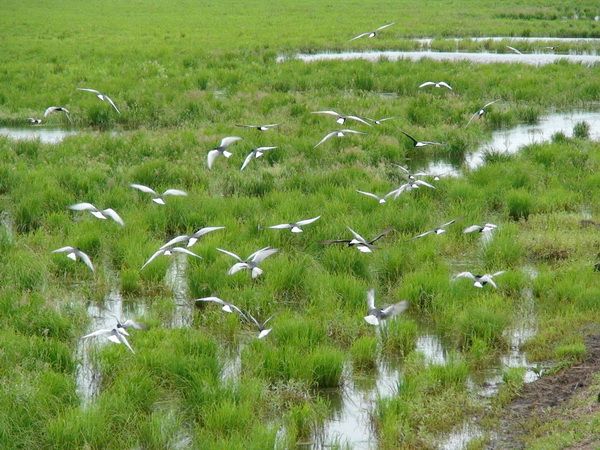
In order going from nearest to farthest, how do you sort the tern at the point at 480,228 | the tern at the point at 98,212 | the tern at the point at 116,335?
the tern at the point at 116,335 < the tern at the point at 98,212 < the tern at the point at 480,228

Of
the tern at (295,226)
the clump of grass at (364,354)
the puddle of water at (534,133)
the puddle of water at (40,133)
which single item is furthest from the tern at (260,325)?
the puddle of water at (40,133)

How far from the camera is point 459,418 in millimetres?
6688

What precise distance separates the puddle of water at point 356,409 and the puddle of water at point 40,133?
32.5ft

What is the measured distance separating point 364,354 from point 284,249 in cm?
279

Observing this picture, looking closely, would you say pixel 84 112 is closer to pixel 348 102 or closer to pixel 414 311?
pixel 348 102

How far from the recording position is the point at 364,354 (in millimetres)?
7664

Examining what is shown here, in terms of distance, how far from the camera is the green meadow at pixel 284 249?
6664 mm

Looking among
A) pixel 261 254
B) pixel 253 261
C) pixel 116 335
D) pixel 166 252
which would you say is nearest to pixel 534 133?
pixel 261 254

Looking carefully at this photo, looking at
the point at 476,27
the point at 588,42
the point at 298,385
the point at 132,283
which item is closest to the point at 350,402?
the point at 298,385

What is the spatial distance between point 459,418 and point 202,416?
198 centimetres

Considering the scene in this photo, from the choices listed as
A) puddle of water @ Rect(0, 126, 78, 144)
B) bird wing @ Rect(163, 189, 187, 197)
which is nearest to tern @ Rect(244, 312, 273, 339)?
bird wing @ Rect(163, 189, 187, 197)

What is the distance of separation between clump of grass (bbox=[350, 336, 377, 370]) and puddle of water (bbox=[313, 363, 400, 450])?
0.28 feet

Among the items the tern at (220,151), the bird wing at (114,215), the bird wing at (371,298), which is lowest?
the bird wing at (371,298)

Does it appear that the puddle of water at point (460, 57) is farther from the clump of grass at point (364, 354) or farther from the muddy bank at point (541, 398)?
the muddy bank at point (541, 398)
